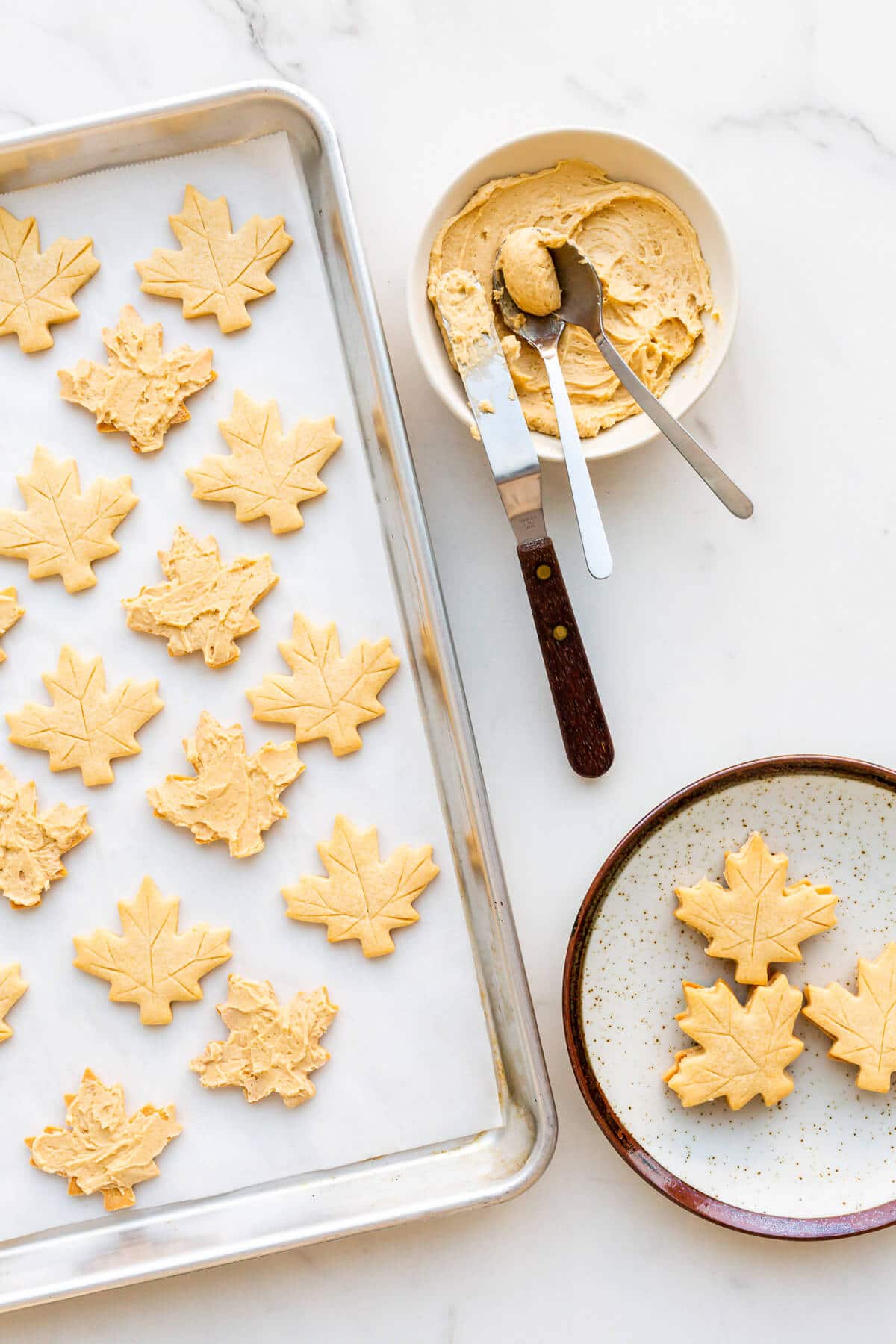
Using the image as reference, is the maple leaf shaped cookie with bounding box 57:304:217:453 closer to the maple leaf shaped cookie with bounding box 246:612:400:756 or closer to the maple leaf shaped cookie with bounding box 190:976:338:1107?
the maple leaf shaped cookie with bounding box 246:612:400:756

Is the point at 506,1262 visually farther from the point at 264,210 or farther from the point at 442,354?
the point at 264,210

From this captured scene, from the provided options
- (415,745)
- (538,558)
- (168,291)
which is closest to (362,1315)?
(415,745)

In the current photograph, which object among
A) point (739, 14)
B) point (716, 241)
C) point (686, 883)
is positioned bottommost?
point (686, 883)

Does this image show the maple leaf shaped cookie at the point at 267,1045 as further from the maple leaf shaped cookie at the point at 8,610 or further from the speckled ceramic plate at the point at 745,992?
the maple leaf shaped cookie at the point at 8,610

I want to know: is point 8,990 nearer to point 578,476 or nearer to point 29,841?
point 29,841

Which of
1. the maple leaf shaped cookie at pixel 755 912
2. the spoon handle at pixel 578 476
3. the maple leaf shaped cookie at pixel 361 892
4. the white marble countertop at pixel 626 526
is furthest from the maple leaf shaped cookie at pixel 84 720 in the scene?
the maple leaf shaped cookie at pixel 755 912

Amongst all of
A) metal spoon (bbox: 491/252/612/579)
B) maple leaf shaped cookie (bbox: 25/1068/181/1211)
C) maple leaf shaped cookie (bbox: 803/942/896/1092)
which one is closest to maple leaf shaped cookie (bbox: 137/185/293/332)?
metal spoon (bbox: 491/252/612/579)
